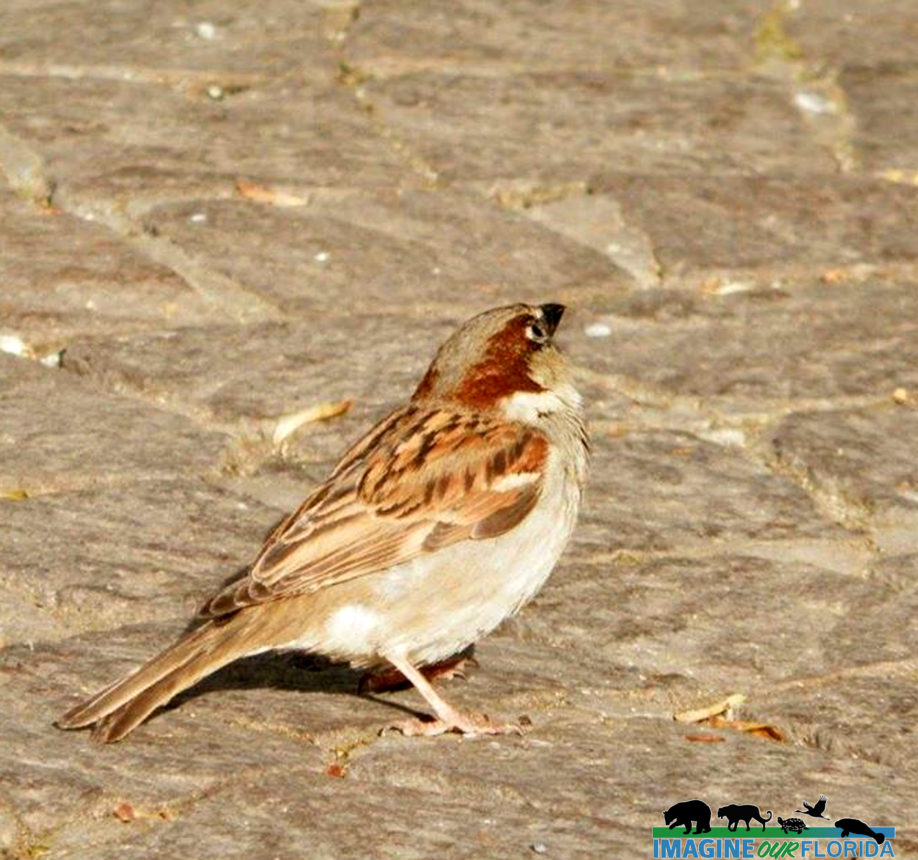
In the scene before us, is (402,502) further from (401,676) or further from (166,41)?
(166,41)

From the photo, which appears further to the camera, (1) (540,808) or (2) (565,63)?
(2) (565,63)

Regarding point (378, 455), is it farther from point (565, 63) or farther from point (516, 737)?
point (565, 63)

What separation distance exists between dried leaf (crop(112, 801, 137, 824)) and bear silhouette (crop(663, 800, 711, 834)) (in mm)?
1006

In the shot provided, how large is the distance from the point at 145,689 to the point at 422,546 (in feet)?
2.39

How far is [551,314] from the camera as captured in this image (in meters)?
5.44

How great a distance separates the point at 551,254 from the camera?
733 cm

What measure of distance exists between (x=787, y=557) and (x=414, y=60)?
3.60 metres

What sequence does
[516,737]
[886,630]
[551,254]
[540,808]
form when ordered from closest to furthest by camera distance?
[540,808]
[516,737]
[886,630]
[551,254]

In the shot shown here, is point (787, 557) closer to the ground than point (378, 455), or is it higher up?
closer to the ground

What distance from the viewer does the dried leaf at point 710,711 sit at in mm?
4906

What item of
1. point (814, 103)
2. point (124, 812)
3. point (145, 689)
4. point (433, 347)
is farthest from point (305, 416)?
point (814, 103)

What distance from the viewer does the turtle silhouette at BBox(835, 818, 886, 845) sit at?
425 centimetres

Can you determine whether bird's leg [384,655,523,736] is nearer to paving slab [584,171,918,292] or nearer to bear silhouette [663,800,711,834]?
bear silhouette [663,800,711,834]

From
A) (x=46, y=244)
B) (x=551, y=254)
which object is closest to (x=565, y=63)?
(x=551, y=254)
